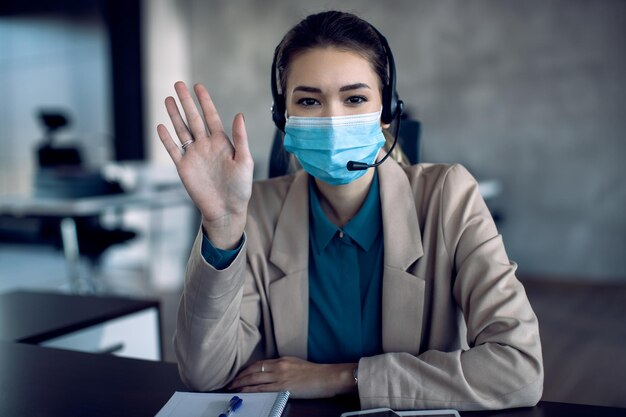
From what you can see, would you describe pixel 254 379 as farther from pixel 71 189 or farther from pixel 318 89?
pixel 71 189

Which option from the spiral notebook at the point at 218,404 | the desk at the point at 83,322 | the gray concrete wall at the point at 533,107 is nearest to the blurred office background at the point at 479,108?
the gray concrete wall at the point at 533,107

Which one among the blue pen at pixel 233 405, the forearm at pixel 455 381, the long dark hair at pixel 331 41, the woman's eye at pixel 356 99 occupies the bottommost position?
the blue pen at pixel 233 405

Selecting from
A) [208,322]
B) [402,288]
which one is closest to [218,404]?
[208,322]

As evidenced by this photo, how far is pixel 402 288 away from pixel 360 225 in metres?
0.16

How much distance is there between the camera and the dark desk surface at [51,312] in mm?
1419

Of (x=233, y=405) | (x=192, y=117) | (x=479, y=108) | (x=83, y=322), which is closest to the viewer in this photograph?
(x=233, y=405)

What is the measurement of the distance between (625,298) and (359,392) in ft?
13.2

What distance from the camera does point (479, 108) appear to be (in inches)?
192

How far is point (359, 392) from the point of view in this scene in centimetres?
92

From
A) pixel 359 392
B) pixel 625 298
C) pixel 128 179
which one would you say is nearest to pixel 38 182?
pixel 128 179

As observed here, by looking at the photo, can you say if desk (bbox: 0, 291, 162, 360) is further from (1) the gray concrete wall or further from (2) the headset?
(1) the gray concrete wall

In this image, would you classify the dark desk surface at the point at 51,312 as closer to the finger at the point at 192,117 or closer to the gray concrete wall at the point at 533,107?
the finger at the point at 192,117

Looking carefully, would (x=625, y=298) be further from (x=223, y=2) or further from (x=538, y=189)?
(x=223, y=2)

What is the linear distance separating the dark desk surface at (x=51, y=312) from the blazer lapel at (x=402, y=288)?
84 centimetres
